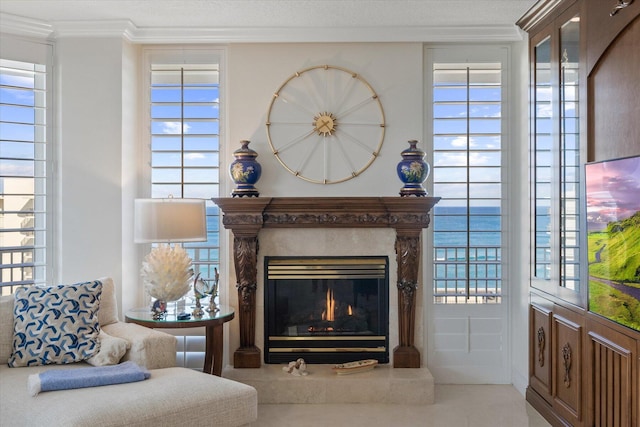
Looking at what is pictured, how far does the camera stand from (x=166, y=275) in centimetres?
364

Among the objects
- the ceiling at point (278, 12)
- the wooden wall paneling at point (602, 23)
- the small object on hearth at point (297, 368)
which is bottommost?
the small object on hearth at point (297, 368)

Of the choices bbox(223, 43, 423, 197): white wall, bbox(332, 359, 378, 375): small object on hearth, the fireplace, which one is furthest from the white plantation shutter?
bbox(332, 359, 378, 375): small object on hearth

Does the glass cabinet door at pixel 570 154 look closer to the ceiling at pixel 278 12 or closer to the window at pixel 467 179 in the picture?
the ceiling at pixel 278 12

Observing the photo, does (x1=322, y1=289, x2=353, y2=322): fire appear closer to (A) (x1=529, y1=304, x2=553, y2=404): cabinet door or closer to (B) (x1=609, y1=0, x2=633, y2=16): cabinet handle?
(A) (x1=529, y1=304, x2=553, y2=404): cabinet door

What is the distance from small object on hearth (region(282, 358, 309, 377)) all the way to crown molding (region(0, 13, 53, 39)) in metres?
2.88

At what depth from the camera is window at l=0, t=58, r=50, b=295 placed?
153 inches

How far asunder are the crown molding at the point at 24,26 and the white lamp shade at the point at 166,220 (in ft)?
4.65

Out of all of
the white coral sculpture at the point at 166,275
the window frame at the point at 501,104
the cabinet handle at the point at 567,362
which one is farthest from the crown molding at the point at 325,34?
the cabinet handle at the point at 567,362

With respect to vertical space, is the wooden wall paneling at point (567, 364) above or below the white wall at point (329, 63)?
below

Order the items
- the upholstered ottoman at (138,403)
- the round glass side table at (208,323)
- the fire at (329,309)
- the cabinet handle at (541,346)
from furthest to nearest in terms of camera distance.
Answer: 1. the fire at (329,309)
2. the cabinet handle at (541,346)
3. the round glass side table at (208,323)
4. the upholstered ottoman at (138,403)

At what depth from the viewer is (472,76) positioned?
424cm

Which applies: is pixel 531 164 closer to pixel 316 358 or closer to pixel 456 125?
pixel 456 125

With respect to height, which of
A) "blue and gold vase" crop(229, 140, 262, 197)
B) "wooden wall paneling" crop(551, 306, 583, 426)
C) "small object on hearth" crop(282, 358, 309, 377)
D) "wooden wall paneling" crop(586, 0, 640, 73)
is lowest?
"small object on hearth" crop(282, 358, 309, 377)

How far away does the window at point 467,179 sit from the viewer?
4227 millimetres
